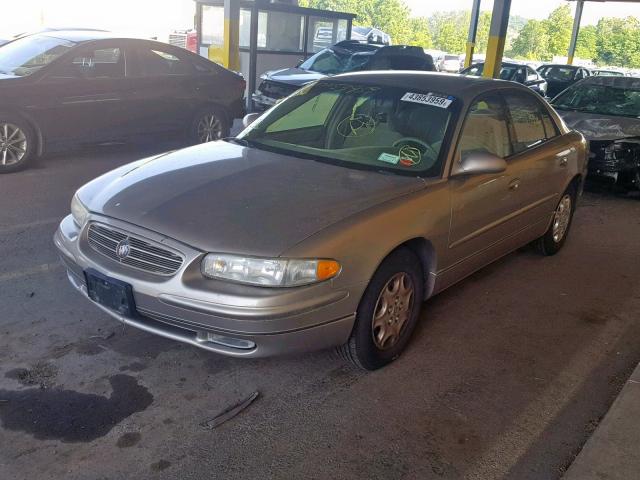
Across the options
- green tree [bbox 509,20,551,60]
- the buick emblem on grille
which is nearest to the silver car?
the buick emblem on grille

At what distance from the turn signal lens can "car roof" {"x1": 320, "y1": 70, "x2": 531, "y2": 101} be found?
1724 millimetres

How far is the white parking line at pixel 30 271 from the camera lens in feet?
14.6

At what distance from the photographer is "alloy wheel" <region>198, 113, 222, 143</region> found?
9086 millimetres

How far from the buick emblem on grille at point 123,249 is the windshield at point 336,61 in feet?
33.5

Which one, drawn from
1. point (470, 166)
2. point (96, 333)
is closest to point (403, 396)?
point (470, 166)

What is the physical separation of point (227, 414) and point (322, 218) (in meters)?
1.04

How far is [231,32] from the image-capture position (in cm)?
1361

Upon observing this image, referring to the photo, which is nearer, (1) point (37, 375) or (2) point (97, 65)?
(1) point (37, 375)

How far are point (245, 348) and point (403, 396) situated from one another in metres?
0.88

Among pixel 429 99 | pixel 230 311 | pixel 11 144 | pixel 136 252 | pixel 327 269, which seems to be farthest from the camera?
pixel 11 144

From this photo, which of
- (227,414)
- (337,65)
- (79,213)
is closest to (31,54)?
(79,213)

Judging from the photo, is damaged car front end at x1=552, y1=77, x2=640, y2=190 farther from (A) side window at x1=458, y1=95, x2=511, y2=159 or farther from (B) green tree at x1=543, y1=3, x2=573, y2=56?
(B) green tree at x1=543, y1=3, x2=573, y2=56

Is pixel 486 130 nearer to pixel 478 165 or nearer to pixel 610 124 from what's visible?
pixel 478 165

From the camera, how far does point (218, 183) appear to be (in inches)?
140
